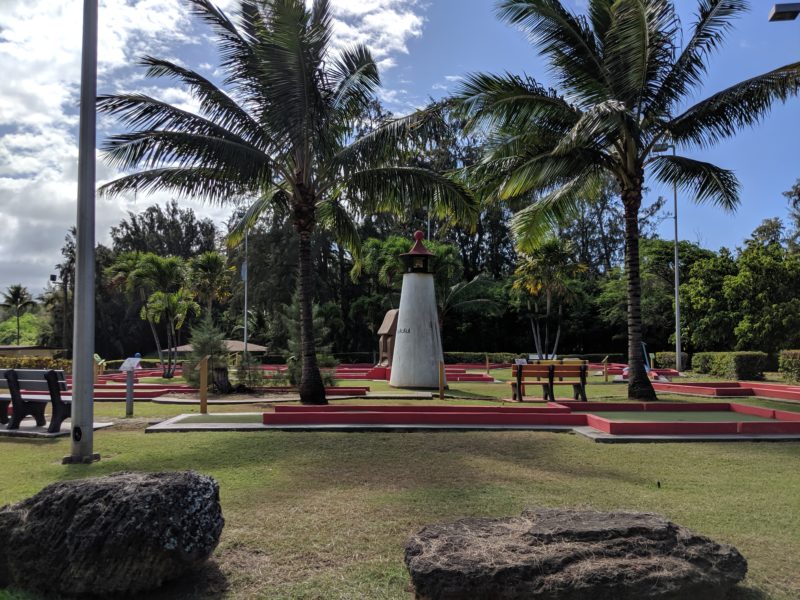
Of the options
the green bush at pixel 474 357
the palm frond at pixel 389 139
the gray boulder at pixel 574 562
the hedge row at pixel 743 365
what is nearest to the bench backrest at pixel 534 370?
the palm frond at pixel 389 139

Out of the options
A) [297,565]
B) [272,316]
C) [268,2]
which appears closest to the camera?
[297,565]

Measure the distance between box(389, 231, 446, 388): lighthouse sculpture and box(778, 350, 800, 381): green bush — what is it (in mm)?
11672

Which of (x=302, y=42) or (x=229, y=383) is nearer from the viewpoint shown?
(x=302, y=42)

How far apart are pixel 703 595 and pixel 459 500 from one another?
257 centimetres

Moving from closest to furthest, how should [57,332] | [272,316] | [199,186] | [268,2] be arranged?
[268,2] < [199,186] < [272,316] < [57,332]

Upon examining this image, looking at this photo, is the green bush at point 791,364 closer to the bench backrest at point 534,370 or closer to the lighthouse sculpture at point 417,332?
the lighthouse sculpture at point 417,332

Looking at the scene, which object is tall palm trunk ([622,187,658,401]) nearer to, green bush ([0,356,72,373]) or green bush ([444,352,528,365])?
green bush ([0,356,72,373])

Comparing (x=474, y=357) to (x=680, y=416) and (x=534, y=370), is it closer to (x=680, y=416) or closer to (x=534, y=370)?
(x=534, y=370)

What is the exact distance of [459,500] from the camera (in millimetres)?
5516

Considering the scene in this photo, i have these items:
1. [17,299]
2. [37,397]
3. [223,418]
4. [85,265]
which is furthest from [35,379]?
[17,299]

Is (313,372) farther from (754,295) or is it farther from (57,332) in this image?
(57,332)

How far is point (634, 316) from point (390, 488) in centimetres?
982

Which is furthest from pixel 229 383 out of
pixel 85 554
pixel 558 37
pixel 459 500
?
pixel 85 554

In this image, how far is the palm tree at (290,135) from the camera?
1176 cm
